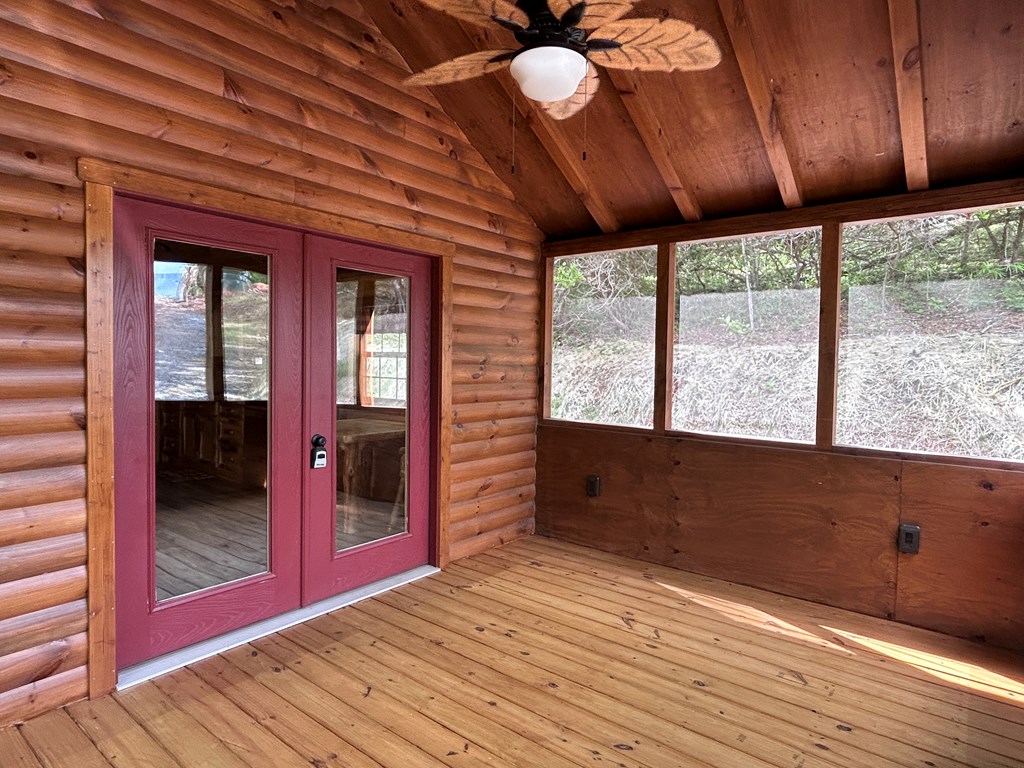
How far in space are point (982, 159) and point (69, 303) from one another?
175 inches

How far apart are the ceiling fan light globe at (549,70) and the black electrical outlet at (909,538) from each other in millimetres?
3074

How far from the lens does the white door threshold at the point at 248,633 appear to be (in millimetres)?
2611

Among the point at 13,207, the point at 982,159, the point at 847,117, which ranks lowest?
the point at 13,207

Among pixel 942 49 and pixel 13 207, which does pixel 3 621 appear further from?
pixel 942 49

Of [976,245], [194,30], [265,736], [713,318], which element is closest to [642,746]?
[265,736]

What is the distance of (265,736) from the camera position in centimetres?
222

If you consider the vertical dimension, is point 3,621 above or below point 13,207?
below

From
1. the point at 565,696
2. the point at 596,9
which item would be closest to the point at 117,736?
the point at 565,696

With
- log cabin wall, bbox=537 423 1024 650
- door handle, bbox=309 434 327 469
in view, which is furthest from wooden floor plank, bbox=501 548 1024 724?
door handle, bbox=309 434 327 469

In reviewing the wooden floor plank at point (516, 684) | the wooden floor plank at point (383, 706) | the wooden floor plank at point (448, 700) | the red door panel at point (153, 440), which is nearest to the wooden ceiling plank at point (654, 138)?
the red door panel at point (153, 440)

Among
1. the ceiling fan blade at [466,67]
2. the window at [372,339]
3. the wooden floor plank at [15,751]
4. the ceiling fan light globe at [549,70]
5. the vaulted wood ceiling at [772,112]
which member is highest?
the vaulted wood ceiling at [772,112]

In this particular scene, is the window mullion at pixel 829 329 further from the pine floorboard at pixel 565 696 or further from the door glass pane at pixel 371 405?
the door glass pane at pixel 371 405

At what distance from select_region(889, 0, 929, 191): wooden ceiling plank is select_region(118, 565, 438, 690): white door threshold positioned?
150 inches

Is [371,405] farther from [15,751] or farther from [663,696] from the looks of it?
[663,696]
